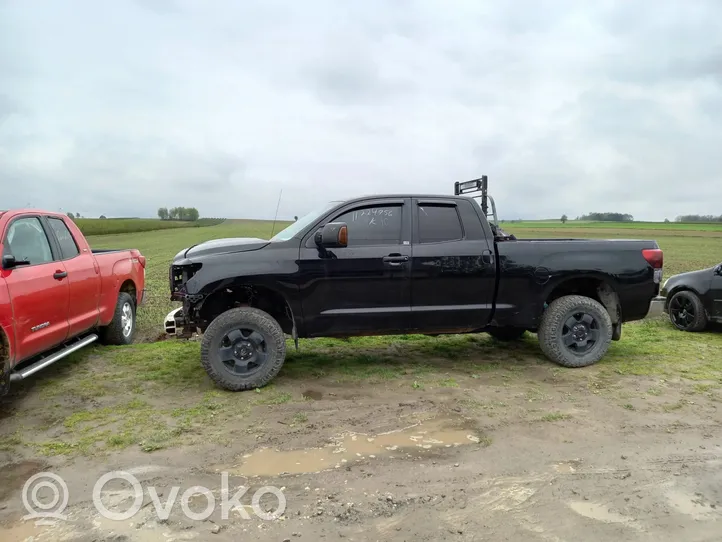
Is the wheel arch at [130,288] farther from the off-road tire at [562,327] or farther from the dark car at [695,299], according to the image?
the dark car at [695,299]

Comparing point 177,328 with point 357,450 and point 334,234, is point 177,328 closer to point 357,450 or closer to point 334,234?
point 334,234

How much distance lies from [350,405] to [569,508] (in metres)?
2.17

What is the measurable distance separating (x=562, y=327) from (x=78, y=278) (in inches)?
217

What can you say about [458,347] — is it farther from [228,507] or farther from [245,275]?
[228,507]

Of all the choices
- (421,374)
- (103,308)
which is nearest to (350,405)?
(421,374)

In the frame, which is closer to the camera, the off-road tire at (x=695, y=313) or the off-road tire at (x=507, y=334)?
the off-road tire at (x=507, y=334)

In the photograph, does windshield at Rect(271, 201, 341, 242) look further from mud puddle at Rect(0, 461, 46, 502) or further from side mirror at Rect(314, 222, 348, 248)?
mud puddle at Rect(0, 461, 46, 502)

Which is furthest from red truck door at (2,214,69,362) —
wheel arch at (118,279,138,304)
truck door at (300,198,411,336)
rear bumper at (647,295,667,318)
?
rear bumper at (647,295,667,318)

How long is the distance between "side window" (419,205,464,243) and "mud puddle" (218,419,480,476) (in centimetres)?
214

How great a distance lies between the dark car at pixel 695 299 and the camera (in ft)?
24.8

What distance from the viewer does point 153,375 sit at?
568 cm

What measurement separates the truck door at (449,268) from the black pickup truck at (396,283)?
1 cm

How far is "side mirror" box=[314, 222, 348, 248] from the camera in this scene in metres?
5.05

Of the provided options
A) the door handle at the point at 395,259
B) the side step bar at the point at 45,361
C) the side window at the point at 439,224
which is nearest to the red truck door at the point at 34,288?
the side step bar at the point at 45,361
